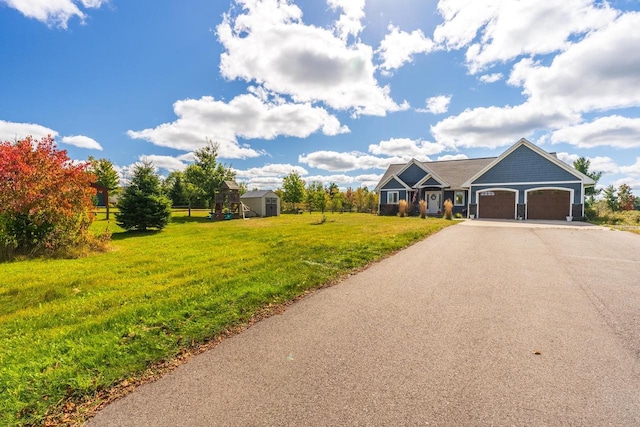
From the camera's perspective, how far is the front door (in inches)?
1133

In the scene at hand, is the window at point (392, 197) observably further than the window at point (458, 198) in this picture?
Yes

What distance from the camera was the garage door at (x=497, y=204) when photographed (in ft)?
75.9

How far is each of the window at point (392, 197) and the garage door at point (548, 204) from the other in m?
11.2

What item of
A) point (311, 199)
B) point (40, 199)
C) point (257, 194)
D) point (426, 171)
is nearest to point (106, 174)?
point (257, 194)

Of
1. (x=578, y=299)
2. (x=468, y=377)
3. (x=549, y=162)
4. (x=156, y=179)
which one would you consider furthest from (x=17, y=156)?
(x=549, y=162)

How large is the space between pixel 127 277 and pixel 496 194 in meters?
25.6

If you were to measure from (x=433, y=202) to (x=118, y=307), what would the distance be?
28.7 meters

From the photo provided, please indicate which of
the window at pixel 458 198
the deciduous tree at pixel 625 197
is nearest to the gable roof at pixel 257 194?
the window at pixel 458 198

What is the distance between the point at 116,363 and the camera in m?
2.93

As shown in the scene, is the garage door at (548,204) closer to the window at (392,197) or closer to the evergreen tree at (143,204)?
the window at (392,197)

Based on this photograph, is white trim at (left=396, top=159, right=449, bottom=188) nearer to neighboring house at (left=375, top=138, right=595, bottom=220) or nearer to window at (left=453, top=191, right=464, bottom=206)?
neighboring house at (left=375, top=138, right=595, bottom=220)

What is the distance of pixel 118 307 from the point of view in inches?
177

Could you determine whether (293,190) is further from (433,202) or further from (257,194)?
(433,202)

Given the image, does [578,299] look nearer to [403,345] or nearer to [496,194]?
[403,345]
